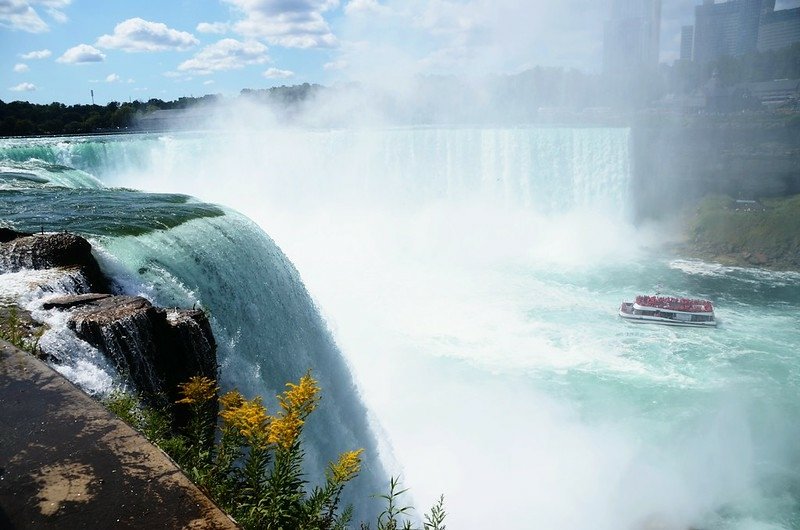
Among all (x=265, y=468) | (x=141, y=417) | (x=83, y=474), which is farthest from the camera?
(x=141, y=417)

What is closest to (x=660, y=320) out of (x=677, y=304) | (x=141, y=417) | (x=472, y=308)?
(x=677, y=304)

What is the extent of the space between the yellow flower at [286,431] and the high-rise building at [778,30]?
258ft

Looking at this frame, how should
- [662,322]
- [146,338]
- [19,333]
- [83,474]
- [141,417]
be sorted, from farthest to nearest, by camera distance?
[662,322]
[146,338]
[19,333]
[141,417]
[83,474]

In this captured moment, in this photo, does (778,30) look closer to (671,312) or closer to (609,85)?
(609,85)

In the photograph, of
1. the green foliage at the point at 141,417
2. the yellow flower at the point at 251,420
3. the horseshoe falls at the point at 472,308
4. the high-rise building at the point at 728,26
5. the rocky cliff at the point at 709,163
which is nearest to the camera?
the yellow flower at the point at 251,420

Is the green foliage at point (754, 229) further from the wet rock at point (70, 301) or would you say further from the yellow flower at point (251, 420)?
the yellow flower at point (251, 420)

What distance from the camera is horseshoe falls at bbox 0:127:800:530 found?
9164 millimetres

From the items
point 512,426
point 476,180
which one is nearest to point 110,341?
point 512,426

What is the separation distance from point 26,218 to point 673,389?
1423 cm

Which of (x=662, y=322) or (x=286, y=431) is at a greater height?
(x=286, y=431)

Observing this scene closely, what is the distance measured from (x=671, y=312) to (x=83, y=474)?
59.6ft

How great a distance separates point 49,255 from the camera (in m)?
6.09

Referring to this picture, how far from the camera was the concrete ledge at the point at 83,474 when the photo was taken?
95.2 inches

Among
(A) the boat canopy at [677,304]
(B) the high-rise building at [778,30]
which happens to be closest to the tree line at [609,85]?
(B) the high-rise building at [778,30]
